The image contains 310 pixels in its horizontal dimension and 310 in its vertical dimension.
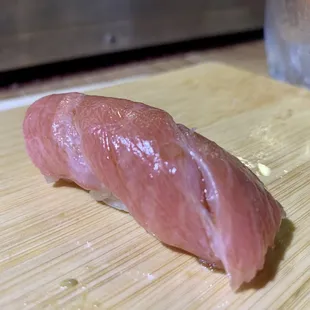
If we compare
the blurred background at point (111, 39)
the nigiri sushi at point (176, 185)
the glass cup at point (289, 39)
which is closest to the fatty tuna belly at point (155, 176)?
the nigiri sushi at point (176, 185)

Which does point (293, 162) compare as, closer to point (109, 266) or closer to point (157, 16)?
point (109, 266)

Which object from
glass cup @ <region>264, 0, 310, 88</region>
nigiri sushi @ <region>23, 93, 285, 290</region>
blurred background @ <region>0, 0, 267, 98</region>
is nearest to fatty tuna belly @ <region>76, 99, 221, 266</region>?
nigiri sushi @ <region>23, 93, 285, 290</region>

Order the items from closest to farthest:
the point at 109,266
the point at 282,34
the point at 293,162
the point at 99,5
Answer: the point at 109,266 → the point at 293,162 → the point at 282,34 → the point at 99,5

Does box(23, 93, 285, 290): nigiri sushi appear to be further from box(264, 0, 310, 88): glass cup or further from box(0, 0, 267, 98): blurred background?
box(0, 0, 267, 98): blurred background

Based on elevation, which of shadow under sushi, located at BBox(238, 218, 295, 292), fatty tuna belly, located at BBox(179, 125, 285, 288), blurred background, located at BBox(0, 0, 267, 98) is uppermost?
fatty tuna belly, located at BBox(179, 125, 285, 288)

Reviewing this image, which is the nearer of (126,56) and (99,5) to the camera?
(99,5)

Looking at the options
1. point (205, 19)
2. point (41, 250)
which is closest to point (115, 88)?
point (41, 250)
